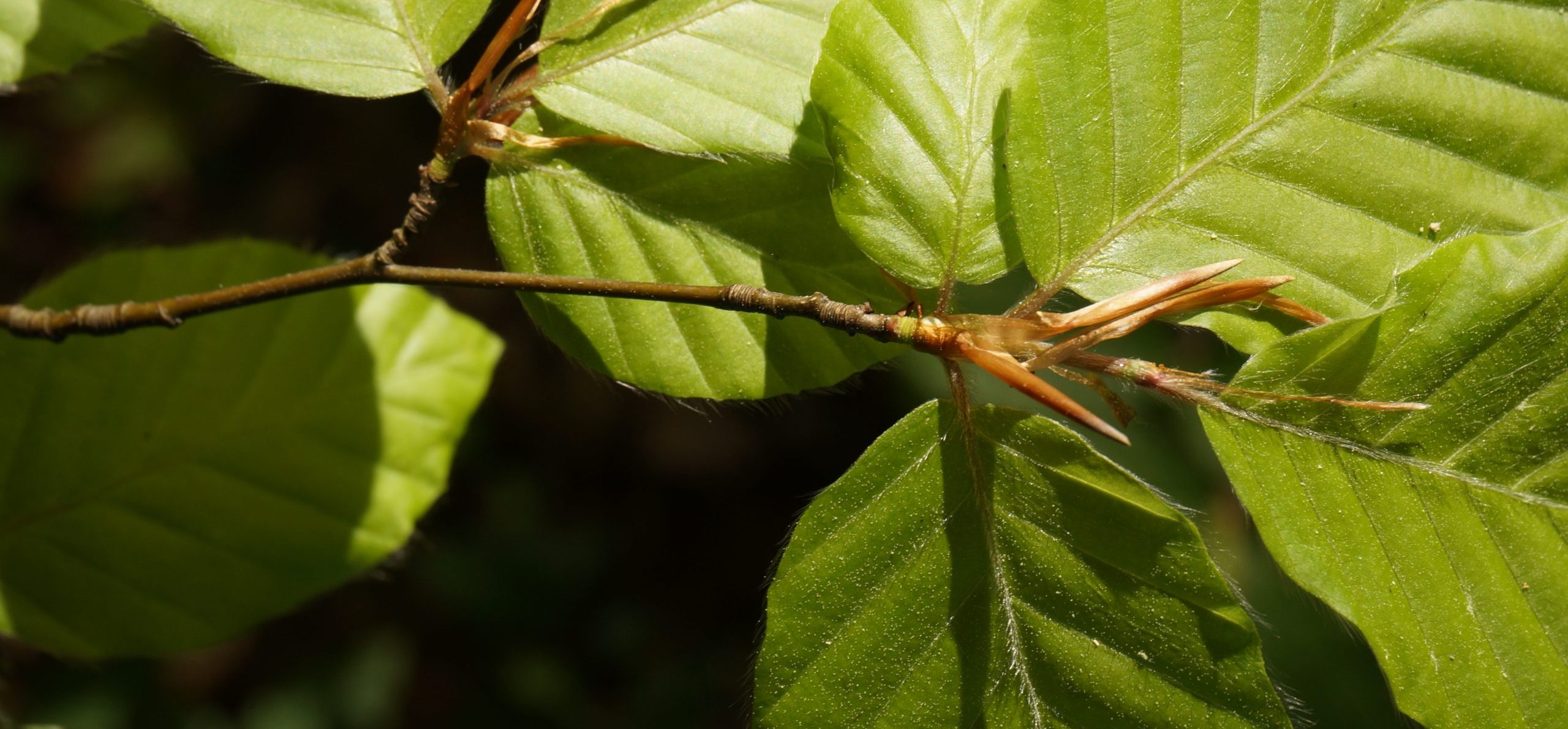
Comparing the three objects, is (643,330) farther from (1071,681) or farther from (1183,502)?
(1183,502)

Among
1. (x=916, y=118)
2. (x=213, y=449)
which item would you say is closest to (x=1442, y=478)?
(x=916, y=118)

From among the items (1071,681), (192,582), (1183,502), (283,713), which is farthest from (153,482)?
(1183,502)

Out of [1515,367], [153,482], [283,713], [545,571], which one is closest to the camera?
[1515,367]

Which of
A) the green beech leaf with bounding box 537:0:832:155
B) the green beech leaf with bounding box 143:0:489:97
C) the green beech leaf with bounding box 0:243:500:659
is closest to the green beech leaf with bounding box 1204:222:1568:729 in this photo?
the green beech leaf with bounding box 537:0:832:155

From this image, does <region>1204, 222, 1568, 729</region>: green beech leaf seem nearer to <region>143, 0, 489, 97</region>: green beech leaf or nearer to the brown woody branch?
the brown woody branch

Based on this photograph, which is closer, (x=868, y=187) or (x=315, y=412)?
(x=868, y=187)

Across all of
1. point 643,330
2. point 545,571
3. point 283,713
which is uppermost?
point 643,330

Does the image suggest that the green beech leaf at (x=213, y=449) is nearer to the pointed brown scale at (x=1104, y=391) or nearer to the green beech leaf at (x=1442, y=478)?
the pointed brown scale at (x=1104, y=391)
